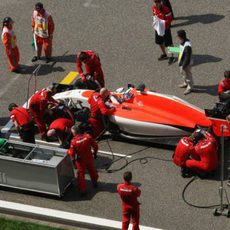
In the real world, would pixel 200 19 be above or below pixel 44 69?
above

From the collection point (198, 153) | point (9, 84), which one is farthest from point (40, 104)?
point (198, 153)

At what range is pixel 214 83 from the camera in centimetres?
1927

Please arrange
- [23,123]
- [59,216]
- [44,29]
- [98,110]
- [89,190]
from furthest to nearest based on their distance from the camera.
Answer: [44,29], [98,110], [23,123], [89,190], [59,216]

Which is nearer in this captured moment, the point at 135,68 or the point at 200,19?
the point at 135,68

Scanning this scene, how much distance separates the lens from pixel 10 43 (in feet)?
67.2

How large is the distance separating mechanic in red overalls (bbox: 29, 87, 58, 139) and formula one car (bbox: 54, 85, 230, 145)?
148cm

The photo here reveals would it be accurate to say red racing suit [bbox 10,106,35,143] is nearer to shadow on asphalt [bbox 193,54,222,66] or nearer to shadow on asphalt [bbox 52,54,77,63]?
shadow on asphalt [bbox 52,54,77,63]

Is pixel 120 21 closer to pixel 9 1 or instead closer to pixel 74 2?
pixel 74 2

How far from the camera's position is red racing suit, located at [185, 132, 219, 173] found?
1511 cm

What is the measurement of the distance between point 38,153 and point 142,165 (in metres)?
2.39

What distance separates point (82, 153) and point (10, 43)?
21.9ft

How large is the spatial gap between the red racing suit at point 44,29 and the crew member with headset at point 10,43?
0.77m

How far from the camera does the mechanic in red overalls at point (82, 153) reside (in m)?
14.9

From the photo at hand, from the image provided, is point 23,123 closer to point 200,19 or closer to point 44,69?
point 44,69
